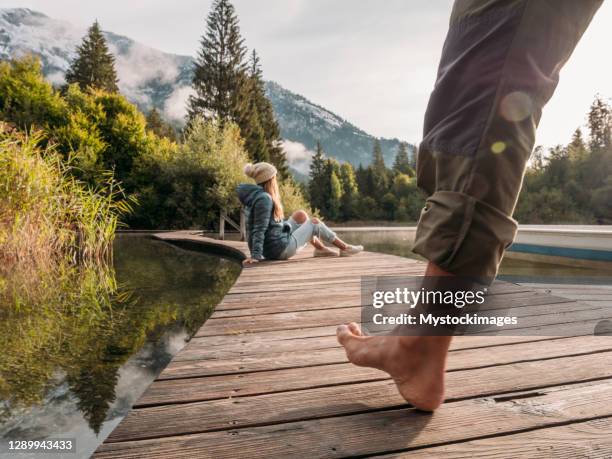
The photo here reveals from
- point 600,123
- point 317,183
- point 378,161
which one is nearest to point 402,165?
point 378,161

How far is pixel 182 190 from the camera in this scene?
13875 mm

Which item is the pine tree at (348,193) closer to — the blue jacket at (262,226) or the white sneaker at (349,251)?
the white sneaker at (349,251)

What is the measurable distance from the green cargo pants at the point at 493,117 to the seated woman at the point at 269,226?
10.3ft

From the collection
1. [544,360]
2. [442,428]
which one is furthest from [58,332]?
[544,360]

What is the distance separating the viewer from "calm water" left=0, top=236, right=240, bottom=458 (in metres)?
1.31

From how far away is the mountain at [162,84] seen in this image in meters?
157

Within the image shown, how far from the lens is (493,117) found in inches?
28.0

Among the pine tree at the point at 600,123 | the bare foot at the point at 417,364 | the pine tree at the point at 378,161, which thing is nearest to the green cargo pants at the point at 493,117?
the bare foot at the point at 417,364

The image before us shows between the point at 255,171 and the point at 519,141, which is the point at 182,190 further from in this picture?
the point at 519,141

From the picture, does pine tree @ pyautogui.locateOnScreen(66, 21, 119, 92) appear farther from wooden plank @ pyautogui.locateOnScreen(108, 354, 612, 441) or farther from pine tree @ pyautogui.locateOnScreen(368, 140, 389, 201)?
wooden plank @ pyautogui.locateOnScreen(108, 354, 612, 441)

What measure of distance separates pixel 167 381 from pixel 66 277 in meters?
2.98

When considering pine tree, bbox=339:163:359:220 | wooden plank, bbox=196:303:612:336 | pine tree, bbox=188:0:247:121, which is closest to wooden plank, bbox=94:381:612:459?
wooden plank, bbox=196:303:612:336

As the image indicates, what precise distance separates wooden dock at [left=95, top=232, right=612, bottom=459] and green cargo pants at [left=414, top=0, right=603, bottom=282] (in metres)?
0.35

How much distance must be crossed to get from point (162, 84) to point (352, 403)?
193586 millimetres
